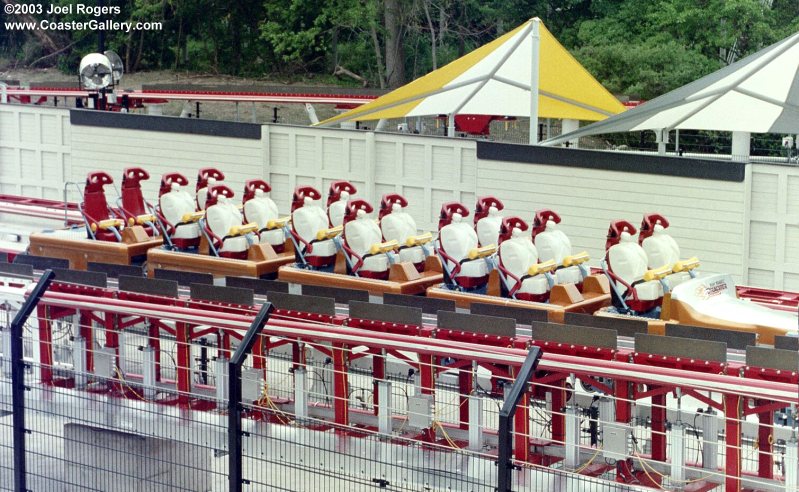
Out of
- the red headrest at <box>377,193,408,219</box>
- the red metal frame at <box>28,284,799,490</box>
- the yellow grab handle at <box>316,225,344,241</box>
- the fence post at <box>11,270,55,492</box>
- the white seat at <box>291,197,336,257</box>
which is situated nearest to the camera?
the red metal frame at <box>28,284,799,490</box>

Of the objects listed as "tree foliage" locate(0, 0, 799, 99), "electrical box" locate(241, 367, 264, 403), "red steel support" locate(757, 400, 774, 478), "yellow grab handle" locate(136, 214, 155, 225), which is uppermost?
"tree foliage" locate(0, 0, 799, 99)

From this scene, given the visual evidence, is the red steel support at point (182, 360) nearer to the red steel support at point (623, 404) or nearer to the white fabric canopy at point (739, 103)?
the red steel support at point (623, 404)

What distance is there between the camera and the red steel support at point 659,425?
9914 millimetres

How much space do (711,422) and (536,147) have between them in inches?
337

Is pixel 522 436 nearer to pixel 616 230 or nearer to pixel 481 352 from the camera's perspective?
pixel 481 352

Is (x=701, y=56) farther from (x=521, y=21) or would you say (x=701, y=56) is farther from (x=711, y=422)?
(x=711, y=422)

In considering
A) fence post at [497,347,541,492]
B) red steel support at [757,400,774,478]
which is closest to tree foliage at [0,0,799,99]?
red steel support at [757,400,774,478]

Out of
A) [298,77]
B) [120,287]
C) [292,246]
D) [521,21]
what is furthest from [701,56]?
[120,287]

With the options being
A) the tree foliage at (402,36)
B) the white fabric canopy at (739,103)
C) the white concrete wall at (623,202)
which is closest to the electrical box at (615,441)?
the white concrete wall at (623,202)

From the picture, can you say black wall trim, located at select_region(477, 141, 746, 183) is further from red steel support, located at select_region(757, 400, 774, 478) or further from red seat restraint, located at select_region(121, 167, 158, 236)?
red steel support, located at select_region(757, 400, 774, 478)

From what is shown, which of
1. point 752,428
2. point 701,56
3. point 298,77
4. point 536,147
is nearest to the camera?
point 752,428

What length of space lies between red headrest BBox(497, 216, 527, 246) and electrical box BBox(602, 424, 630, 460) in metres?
4.87

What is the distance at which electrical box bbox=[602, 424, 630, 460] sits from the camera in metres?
9.00

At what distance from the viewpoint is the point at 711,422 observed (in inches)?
374
